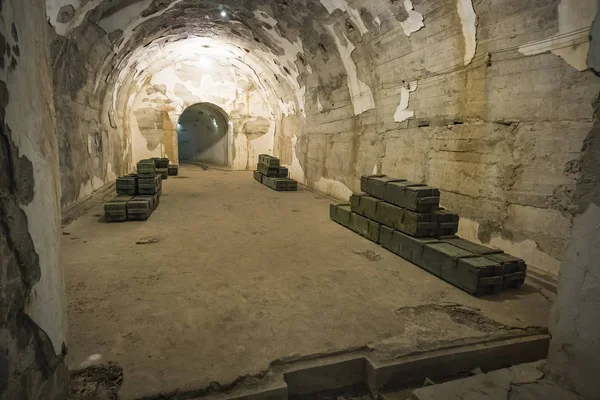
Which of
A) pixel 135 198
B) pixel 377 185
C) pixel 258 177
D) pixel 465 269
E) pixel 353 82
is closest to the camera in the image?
pixel 465 269

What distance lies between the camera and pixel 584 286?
2.13 metres

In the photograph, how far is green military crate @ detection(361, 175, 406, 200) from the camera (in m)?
5.53

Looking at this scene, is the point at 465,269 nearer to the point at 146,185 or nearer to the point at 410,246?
the point at 410,246

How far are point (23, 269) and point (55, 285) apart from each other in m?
0.37

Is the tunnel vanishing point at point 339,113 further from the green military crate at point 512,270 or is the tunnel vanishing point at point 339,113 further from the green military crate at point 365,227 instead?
the green military crate at point 365,227

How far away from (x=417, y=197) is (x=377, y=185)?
1.02 metres

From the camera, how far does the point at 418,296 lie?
3771 mm

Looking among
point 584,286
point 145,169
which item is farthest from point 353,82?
point 584,286

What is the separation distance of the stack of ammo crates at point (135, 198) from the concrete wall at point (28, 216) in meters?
4.82

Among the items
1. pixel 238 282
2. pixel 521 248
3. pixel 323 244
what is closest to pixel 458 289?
pixel 521 248

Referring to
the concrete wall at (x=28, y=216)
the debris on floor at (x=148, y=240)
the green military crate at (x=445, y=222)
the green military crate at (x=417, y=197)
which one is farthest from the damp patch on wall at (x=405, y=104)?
the concrete wall at (x=28, y=216)

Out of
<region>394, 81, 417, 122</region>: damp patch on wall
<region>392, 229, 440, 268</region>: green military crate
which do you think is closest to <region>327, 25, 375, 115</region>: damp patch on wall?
<region>394, 81, 417, 122</region>: damp patch on wall

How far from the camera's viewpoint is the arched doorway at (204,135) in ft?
56.5

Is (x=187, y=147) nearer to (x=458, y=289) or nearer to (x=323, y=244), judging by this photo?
(x=323, y=244)
